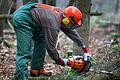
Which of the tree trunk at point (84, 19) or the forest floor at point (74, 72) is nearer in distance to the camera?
the forest floor at point (74, 72)

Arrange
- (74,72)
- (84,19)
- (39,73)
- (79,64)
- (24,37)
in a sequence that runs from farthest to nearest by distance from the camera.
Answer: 1. (84,19)
2. (39,73)
3. (74,72)
4. (79,64)
5. (24,37)

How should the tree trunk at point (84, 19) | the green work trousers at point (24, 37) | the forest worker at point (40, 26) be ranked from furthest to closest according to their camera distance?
the tree trunk at point (84, 19) → the green work trousers at point (24, 37) → the forest worker at point (40, 26)

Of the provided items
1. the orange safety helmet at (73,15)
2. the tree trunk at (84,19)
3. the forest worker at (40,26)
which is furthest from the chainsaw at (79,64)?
the tree trunk at (84,19)

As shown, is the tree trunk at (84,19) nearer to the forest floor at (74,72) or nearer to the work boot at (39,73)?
the forest floor at (74,72)

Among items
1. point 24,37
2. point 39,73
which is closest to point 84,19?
point 39,73

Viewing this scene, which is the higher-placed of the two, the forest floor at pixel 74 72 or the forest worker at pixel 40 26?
the forest worker at pixel 40 26

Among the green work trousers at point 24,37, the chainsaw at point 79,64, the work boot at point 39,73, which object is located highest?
the green work trousers at point 24,37

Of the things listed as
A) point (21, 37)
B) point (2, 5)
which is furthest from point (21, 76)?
point (2, 5)

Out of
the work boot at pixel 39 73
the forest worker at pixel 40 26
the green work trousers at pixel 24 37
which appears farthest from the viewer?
the work boot at pixel 39 73

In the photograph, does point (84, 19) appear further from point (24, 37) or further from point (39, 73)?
point (24, 37)

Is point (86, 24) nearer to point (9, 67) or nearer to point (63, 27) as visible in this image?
point (63, 27)

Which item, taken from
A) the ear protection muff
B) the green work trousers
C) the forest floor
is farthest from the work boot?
the ear protection muff

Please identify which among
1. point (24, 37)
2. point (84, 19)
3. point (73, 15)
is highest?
point (73, 15)

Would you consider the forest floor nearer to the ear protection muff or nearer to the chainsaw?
the chainsaw
